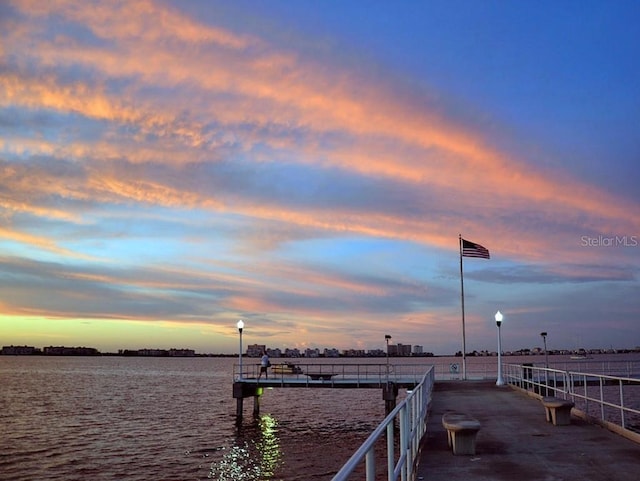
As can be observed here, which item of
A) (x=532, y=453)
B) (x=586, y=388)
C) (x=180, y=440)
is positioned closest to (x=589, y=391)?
(x=180, y=440)

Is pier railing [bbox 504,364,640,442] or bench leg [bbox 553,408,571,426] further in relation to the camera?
bench leg [bbox 553,408,571,426]

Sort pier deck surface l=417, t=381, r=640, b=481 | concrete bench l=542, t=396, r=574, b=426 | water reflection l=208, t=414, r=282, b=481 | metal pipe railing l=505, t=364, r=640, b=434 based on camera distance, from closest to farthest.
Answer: pier deck surface l=417, t=381, r=640, b=481 < metal pipe railing l=505, t=364, r=640, b=434 < concrete bench l=542, t=396, r=574, b=426 < water reflection l=208, t=414, r=282, b=481

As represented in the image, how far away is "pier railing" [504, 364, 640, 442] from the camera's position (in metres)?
12.6

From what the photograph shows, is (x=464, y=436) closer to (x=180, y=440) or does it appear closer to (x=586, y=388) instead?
(x=586, y=388)

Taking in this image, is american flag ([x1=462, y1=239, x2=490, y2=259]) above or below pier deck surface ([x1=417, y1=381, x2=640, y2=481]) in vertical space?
above

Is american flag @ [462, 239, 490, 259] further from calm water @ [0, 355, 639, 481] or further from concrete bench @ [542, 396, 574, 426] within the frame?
concrete bench @ [542, 396, 574, 426]

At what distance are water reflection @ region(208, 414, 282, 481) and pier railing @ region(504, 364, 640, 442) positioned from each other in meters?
10.9

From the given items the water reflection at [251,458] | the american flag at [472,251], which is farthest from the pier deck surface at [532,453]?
the american flag at [472,251]

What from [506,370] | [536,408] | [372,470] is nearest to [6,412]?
[506,370]

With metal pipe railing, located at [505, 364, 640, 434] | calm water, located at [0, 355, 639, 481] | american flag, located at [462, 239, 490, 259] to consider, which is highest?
american flag, located at [462, 239, 490, 259]

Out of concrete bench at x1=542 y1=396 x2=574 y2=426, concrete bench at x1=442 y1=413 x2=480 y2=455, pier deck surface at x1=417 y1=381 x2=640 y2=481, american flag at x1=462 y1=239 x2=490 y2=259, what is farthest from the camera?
american flag at x1=462 y1=239 x2=490 y2=259

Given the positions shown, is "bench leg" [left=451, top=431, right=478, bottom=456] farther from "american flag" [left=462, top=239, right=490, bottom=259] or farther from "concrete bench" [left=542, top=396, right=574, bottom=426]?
"american flag" [left=462, top=239, right=490, bottom=259]

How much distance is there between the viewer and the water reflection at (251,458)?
23375mm

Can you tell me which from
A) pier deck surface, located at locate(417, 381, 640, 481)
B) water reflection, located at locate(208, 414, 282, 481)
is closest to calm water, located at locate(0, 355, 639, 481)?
water reflection, located at locate(208, 414, 282, 481)
